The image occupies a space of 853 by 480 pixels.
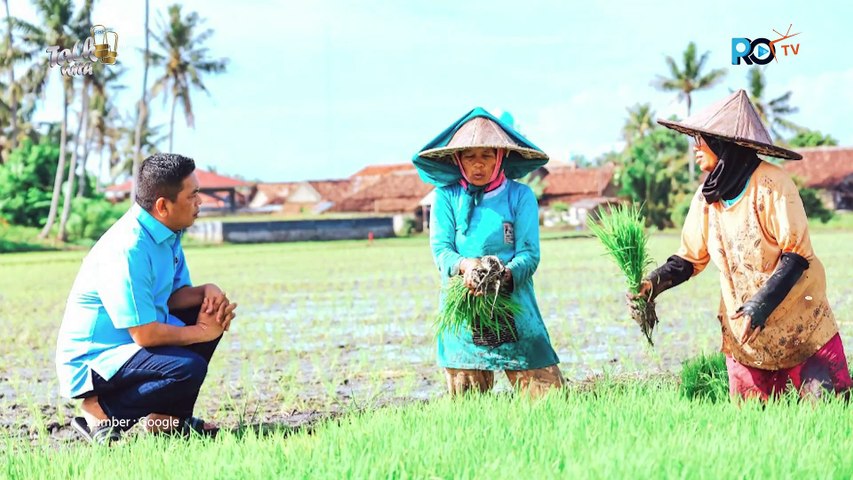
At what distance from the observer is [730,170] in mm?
4164

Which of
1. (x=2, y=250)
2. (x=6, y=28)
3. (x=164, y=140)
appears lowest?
(x=2, y=250)

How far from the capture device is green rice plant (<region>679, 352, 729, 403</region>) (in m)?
4.81

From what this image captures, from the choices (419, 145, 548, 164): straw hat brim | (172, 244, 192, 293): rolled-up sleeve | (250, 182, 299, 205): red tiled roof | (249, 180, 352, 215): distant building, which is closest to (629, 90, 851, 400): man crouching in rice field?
(419, 145, 548, 164): straw hat brim

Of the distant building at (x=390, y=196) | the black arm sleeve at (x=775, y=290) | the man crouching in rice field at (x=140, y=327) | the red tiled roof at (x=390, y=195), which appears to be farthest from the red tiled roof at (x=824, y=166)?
the man crouching in rice field at (x=140, y=327)

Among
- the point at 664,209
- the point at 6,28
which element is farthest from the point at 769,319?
the point at 6,28

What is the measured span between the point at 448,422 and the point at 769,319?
134cm

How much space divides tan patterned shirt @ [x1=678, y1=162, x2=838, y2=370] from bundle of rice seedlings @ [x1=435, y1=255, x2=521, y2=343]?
0.88 meters

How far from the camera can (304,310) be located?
11328 mm

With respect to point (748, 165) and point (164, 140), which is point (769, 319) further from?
point (164, 140)

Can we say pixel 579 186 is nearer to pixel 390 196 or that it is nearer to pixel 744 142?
pixel 390 196

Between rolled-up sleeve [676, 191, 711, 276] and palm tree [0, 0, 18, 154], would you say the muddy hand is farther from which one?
palm tree [0, 0, 18, 154]

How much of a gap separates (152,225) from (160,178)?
0.20 m

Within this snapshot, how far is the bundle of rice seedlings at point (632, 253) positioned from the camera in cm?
441

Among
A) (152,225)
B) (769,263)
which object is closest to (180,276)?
(152,225)
